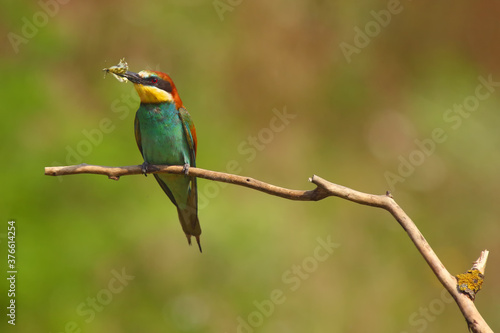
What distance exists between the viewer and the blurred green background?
4.21 metres

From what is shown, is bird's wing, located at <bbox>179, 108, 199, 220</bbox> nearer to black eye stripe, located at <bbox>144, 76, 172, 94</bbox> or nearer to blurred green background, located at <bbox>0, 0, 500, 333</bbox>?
black eye stripe, located at <bbox>144, 76, 172, 94</bbox>

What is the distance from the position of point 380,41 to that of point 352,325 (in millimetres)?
3047

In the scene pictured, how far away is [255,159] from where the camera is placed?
17.4ft

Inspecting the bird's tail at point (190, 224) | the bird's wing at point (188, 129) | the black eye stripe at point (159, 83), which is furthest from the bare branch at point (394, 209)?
the bird's wing at point (188, 129)

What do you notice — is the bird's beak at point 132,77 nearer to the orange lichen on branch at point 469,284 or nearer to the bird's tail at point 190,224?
the bird's tail at point 190,224

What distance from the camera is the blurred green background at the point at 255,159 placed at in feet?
13.8

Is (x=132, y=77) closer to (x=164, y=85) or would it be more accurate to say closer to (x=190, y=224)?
(x=164, y=85)

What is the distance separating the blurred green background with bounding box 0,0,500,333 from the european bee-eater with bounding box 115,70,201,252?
1.32 metres

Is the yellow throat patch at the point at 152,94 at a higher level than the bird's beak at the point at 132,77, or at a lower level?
lower

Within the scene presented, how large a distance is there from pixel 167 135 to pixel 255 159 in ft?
7.57

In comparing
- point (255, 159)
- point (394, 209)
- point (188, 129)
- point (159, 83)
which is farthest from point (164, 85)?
point (255, 159)

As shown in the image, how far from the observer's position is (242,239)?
456cm

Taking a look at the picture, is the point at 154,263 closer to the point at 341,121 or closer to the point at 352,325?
the point at 352,325

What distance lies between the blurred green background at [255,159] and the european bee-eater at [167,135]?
4.34 ft
